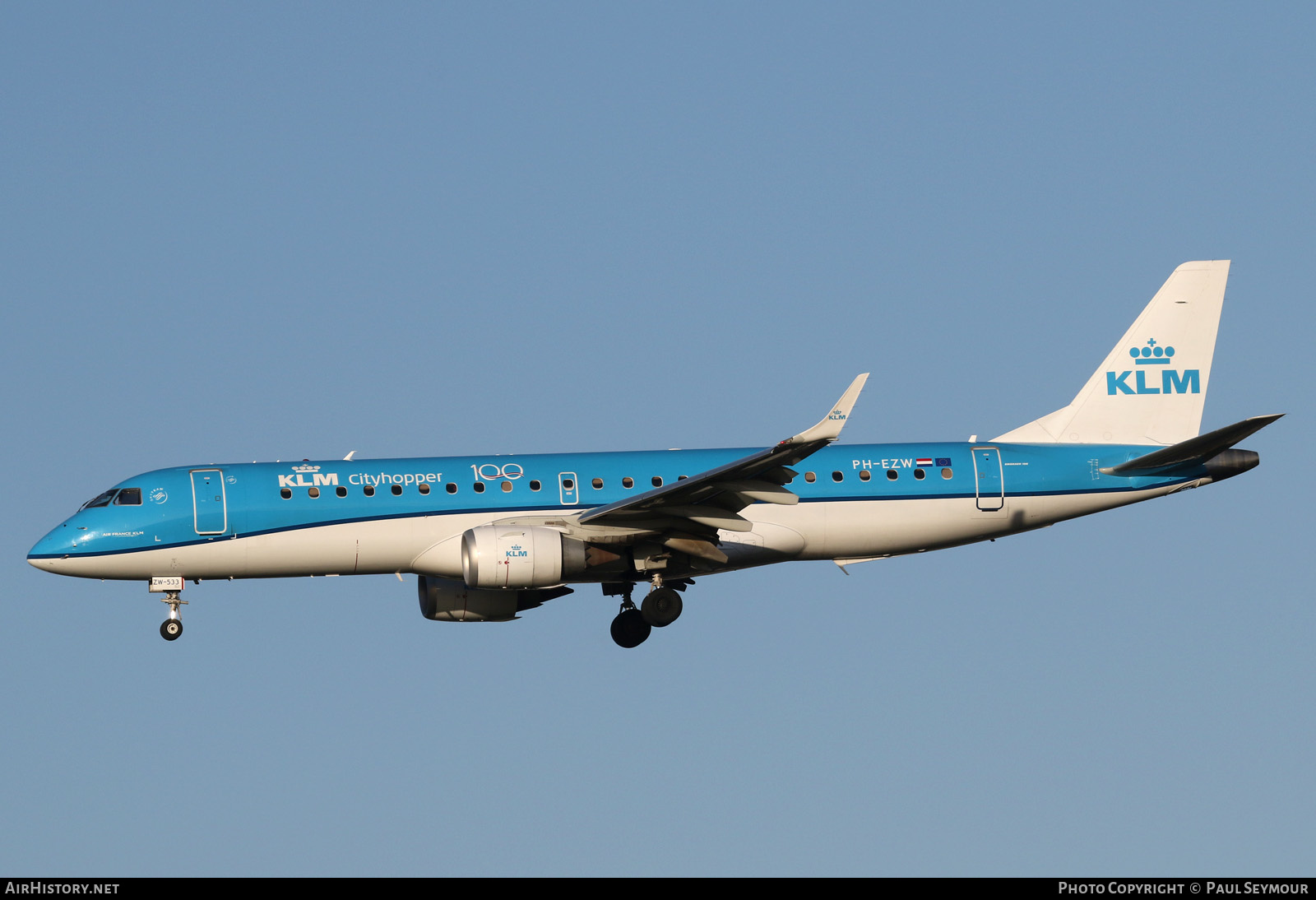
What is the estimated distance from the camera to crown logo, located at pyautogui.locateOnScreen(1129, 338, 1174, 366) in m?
47.5

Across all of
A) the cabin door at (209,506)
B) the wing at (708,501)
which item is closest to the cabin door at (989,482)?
the wing at (708,501)

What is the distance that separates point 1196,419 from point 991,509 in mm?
6581

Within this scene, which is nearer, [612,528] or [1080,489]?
[612,528]

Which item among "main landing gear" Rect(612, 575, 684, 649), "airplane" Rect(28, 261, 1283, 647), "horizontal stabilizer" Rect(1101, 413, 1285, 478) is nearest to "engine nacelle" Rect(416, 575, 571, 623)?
"airplane" Rect(28, 261, 1283, 647)

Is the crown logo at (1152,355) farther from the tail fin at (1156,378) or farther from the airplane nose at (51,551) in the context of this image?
the airplane nose at (51,551)

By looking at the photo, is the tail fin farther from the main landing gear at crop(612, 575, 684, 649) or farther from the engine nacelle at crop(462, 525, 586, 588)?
the engine nacelle at crop(462, 525, 586, 588)

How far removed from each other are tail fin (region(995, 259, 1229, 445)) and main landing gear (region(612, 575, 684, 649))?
9.30 meters

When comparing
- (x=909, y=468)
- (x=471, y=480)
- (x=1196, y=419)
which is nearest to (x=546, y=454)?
(x=471, y=480)
